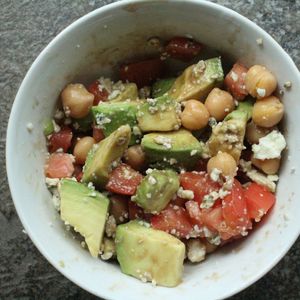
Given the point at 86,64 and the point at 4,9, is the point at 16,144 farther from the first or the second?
the point at 4,9

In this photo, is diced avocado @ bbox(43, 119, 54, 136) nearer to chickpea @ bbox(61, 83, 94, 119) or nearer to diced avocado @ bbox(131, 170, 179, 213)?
chickpea @ bbox(61, 83, 94, 119)

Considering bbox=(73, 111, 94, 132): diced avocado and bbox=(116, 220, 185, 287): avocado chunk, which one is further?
bbox=(73, 111, 94, 132): diced avocado

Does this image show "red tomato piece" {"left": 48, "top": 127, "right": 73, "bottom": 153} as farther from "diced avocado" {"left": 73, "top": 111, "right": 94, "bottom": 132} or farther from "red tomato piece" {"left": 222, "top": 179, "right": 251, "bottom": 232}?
"red tomato piece" {"left": 222, "top": 179, "right": 251, "bottom": 232}

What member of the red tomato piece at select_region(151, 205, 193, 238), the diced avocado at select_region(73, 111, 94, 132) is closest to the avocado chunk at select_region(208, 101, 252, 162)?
the red tomato piece at select_region(151, 205, 193, 238)

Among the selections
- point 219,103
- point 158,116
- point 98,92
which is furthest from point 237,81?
point 98,92

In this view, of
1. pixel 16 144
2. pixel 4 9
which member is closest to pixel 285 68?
pixel 16 144

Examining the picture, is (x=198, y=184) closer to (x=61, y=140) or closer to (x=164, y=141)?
(x=164, y=141)

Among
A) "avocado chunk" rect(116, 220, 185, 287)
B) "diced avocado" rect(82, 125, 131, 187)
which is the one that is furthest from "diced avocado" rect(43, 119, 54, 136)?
"avocado chunk" rect(116, 220, 185, 287)

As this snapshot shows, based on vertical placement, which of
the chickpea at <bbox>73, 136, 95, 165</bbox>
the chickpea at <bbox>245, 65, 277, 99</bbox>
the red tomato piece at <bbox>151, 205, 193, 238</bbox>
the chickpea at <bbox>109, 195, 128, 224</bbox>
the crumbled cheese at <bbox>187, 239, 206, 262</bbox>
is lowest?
the crumbled cheese at <bbox>187, 239, 206, 262</bbox>

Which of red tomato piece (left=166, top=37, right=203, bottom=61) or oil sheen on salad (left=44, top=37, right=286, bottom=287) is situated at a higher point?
red tomato piece (left=166, top=37, right=203, bottom=61)
